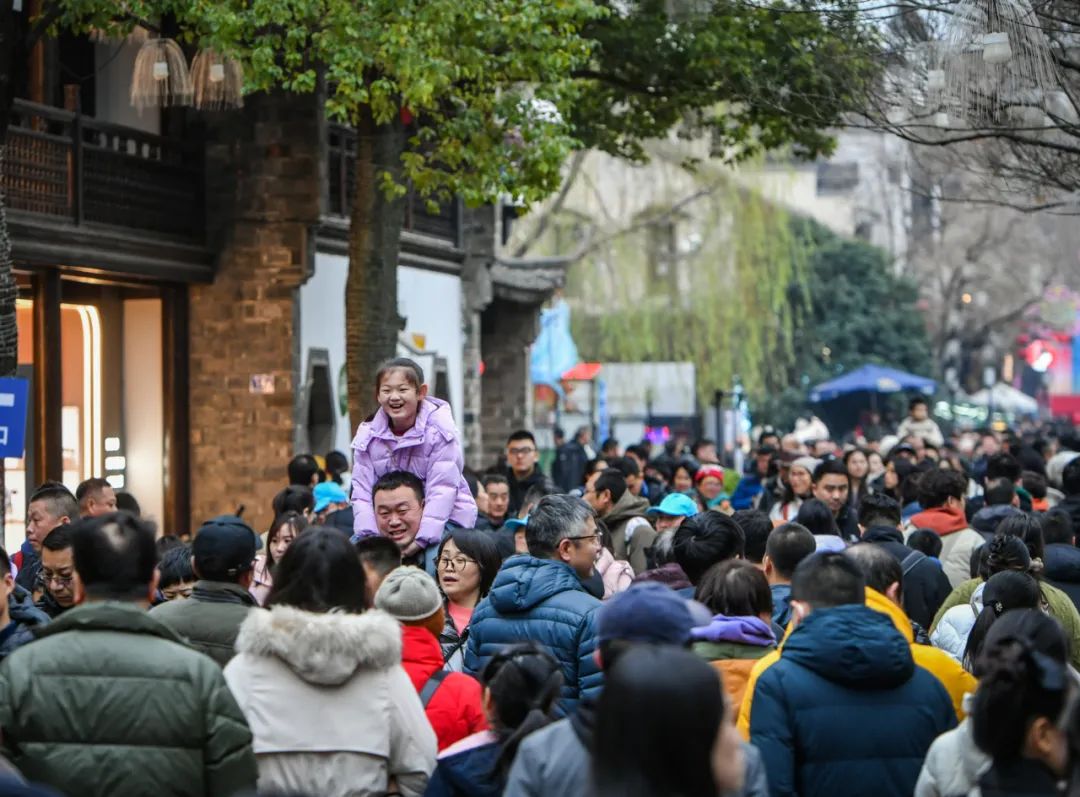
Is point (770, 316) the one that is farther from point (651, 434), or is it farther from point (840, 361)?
point (840, 361)

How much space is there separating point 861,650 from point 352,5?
1073cm

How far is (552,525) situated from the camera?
7.22 meters

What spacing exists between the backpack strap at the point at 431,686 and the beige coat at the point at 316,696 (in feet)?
2.19

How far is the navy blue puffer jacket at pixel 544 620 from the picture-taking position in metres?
6.73

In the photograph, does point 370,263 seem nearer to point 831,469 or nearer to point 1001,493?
point 831,469

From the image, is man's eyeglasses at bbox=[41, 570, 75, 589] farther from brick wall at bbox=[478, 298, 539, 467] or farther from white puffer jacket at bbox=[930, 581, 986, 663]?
brick wall at bbox=[478, 298, 539, 467]

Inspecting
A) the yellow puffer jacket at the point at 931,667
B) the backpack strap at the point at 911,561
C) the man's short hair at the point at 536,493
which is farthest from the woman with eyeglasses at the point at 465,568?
the man's short hair at the point at 536,493

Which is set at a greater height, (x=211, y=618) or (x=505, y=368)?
(x=505, y=368)

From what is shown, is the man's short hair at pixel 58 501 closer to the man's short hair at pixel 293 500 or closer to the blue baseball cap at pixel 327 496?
the man's short hair at pixel 293 500


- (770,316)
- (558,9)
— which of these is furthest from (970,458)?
(770,316)

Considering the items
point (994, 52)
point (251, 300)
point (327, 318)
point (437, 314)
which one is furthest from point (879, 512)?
point (437, 314)

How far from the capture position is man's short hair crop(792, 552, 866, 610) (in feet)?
18.1

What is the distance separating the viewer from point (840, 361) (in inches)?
2115

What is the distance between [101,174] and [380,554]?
11.3 metres
